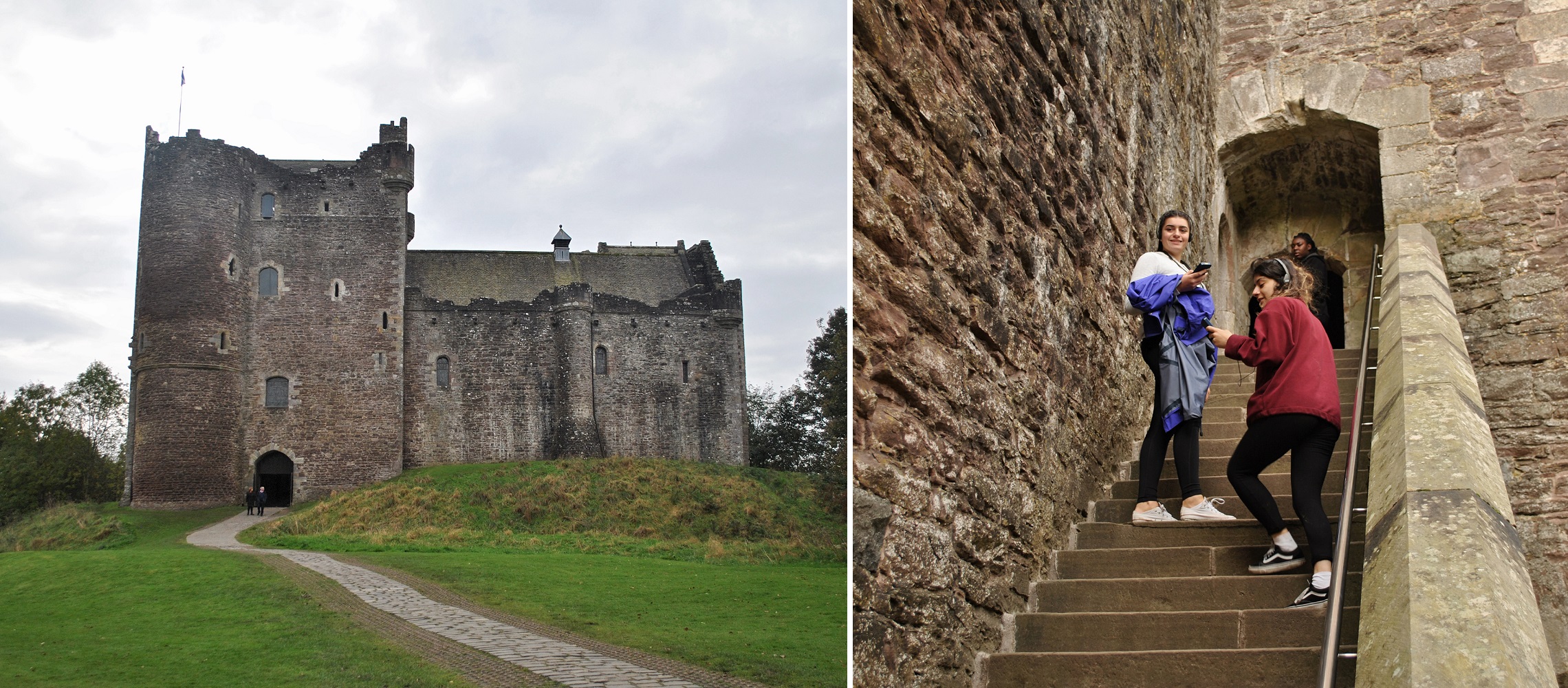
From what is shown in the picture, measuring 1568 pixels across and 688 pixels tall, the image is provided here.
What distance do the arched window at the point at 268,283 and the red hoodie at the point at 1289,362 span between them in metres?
34.8

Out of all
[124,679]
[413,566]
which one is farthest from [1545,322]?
[413,566]

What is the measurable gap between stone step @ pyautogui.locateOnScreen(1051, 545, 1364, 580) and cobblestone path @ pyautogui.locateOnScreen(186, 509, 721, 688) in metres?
7.97

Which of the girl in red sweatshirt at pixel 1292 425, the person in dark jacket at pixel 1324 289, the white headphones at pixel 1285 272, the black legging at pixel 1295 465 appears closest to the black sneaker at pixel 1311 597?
the girl in red sweatshirt at pixel 1292 425

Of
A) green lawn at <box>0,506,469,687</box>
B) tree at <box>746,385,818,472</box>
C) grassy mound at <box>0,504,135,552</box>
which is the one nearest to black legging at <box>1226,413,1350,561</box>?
green lawn at <box>0,506,469,687</box>

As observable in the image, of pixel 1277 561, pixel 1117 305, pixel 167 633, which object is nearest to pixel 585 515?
pixel 167 633

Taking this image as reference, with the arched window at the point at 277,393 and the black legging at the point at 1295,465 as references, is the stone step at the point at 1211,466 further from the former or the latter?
the arched window at the point at 277,393

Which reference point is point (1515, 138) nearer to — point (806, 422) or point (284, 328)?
point (806, 422)

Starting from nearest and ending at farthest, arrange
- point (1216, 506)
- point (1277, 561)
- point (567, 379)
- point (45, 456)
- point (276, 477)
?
1. point (1277, 561)
2. point (1216, 506)
3. point (45, 456)
4. point (276, 477)
5. point (567, 379)

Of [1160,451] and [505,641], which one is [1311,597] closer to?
[1160,451]

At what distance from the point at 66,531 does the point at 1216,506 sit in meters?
17.1

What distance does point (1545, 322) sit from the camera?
7.42m

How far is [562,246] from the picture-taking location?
4006 centimetres

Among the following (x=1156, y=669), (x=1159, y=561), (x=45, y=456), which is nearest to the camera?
(x=1156, y=669)

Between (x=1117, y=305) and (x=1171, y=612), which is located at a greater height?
(x=1117, y=305)
